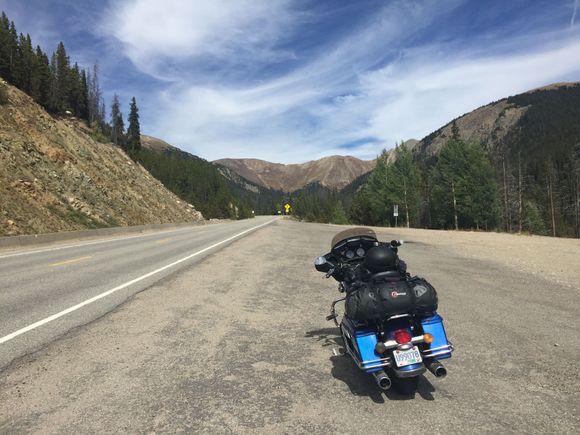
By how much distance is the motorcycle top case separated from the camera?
334cm

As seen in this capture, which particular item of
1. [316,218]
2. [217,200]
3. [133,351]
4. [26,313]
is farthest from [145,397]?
[217,200]

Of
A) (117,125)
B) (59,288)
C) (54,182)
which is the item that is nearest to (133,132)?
(117,125)

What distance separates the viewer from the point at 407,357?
3311 mm

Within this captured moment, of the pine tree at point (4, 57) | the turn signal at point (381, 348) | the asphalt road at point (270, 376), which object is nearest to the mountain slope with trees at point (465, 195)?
the asphalt road at point (270, 376)

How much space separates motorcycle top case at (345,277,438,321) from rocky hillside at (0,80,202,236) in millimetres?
23767

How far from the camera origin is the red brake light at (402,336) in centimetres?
334

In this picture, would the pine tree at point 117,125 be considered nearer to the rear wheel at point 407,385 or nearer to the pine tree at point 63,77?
the pine tree at point 63,77

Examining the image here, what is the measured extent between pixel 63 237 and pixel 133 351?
2048cm

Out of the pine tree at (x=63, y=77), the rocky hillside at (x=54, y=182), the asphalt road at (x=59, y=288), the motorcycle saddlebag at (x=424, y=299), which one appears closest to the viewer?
the motorcycle saddlebag at (x=424, y=299)

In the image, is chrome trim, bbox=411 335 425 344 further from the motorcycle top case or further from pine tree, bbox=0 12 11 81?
pine tree, bbox=0 12 11 81

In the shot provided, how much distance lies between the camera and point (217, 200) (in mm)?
131500

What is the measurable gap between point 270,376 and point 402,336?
1442 millimetres

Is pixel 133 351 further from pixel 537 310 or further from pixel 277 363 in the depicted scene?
pixel 537 310

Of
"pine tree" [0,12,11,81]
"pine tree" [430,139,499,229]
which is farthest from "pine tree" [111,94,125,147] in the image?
"pine tree" [430,139,499,229]
